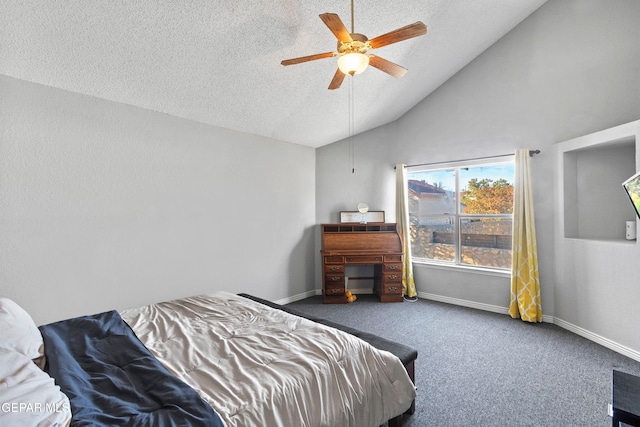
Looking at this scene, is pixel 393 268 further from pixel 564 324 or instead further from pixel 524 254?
pixel 564 324

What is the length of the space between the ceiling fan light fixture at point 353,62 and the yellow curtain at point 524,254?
8.79ft

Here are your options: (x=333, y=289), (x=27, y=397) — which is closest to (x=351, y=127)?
(x=333, y=289)

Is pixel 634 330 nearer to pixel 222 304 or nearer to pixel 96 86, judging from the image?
pixel 222 304

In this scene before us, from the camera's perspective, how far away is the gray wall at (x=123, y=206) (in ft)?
7.24

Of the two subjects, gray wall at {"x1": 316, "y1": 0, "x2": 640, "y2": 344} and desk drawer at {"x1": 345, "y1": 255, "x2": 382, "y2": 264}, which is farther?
desk drawer at {"x1": 345, "y1": 255, "x2": 382, "y2": 264}

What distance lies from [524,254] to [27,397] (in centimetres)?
423

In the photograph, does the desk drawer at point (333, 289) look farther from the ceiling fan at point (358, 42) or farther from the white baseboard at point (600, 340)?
the ceiling fan at point (358, 42)

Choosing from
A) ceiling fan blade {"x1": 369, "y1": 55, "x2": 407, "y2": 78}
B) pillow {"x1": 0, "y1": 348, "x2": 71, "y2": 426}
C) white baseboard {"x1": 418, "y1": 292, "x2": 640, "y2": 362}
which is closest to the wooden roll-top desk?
white baseboard {"x1": 418, "y1": 292, "x2": 640, "y2": 362}

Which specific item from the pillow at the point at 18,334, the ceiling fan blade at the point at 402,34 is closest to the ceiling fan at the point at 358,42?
the ceiling fan blade at the point at 402,34

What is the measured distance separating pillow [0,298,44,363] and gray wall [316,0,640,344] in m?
3.50

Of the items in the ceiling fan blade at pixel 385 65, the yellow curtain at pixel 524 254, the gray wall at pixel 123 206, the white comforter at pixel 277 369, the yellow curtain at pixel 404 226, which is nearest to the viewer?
the white comforter at pixel 277 369

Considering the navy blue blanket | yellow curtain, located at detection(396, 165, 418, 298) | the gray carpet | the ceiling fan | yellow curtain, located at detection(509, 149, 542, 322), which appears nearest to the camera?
the navy blue blanket

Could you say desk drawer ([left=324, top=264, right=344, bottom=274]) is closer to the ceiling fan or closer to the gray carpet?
the gray carpet

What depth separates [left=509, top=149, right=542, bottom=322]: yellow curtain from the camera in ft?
11.1
